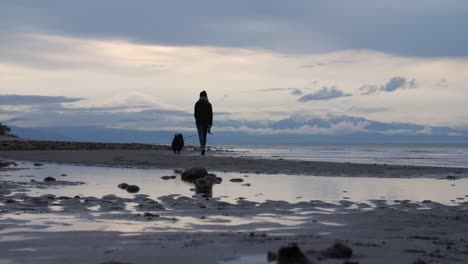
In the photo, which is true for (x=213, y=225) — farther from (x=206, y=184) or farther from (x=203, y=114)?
(x=203, y=114)

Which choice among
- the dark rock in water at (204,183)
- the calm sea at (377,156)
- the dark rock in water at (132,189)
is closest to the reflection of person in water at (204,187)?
the dark rock in water at (204,183)

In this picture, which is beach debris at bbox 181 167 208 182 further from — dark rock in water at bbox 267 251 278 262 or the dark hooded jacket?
the dark hooded jacket

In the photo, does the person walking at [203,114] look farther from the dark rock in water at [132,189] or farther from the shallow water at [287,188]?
the dark rock in water at [132,189]

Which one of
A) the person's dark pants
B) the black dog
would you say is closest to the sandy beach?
the person's dark pants

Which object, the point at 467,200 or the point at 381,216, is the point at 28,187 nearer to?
the point at 381,216

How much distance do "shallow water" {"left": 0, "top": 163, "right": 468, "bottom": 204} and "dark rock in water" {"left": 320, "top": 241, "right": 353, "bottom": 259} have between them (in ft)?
14.5

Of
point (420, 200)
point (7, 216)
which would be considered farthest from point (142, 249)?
point (420, 200)

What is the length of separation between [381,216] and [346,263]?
10.5ft

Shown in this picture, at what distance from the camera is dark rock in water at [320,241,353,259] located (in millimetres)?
4812

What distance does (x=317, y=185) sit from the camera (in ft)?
39.9

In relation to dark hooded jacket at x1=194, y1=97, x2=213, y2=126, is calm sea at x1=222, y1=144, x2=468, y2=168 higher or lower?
lower

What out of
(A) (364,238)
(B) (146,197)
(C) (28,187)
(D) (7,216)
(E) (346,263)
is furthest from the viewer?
(C) (28,187)

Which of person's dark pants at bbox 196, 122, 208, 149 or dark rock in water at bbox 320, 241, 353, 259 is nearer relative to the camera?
dark rock in water at bbox 320, 241, 353, 259

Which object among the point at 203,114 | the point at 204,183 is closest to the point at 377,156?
the point at 203,114
